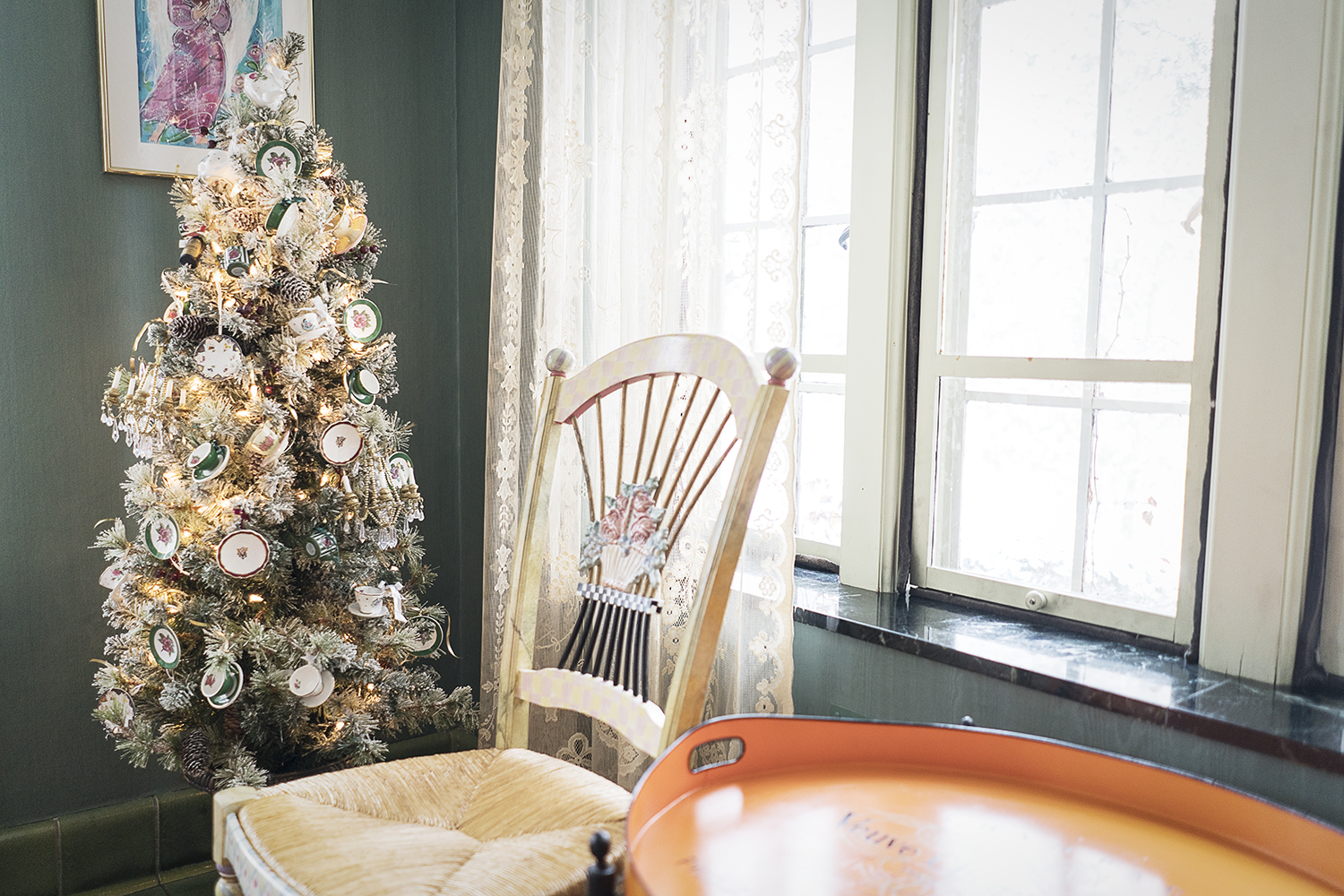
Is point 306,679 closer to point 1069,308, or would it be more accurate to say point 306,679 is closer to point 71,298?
point 71,298

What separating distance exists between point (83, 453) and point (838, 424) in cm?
159

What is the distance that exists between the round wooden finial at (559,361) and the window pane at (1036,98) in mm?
743

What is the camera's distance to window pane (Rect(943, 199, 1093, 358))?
1.42m

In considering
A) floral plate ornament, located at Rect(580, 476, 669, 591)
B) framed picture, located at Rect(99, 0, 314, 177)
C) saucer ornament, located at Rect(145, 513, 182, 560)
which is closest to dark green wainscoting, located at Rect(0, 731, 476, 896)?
saucer ornament, located at Rect(145, 513, 182, 560)

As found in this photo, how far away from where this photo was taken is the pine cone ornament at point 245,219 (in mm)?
1615

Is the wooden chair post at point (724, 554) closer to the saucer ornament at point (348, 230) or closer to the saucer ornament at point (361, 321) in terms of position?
the saucer ornament at point (361, 321)

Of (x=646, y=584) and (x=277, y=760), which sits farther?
(x=277, y=760)

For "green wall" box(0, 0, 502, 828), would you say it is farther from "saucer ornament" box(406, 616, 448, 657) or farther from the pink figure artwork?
"saucer ornament" box(406, 616, 448, 657)

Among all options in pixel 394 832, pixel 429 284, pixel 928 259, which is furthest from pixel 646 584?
pixel 429 284

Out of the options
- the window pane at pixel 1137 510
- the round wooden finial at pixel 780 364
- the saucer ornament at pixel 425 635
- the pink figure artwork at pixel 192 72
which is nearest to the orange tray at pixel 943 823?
the round wooden finial at pixel 780 364

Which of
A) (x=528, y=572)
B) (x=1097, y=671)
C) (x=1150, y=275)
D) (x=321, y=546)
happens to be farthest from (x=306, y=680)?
(x=1150, y=275)

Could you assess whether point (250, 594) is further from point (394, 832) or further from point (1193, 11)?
point (1193, 11)

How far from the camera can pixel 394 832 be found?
1.19 m

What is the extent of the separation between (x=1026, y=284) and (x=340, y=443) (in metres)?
1.21
